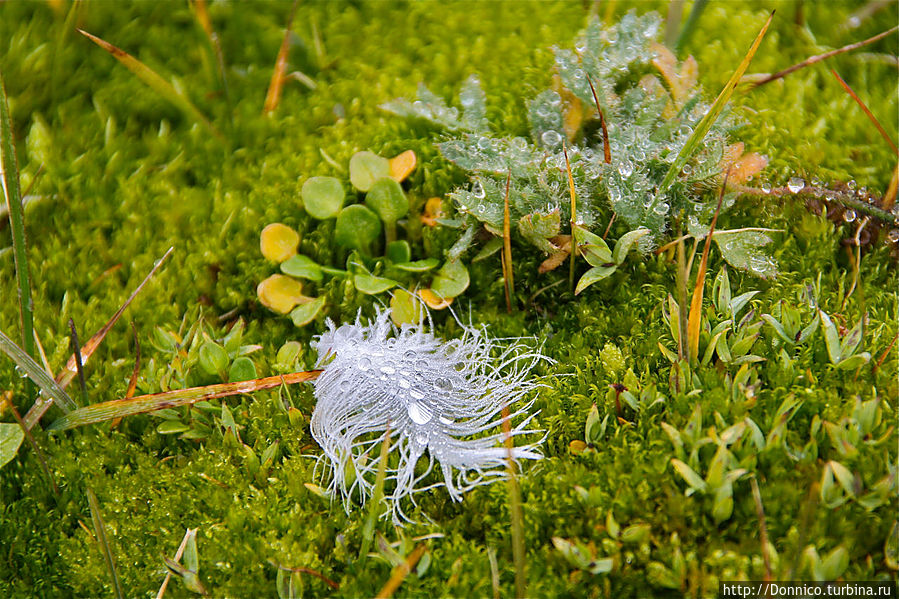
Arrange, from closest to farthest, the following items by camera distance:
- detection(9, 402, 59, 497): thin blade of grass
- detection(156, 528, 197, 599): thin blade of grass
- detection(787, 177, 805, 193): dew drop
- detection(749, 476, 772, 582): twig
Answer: detection(749, 476, 772, 582): twig < detection(156, 528, 197, 599): thin blade of grass < detection(9, 402, 59, 497): thin blade of grass < detection(787, 177, 805, 193): dew drop

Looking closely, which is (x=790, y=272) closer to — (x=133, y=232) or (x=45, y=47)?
(x=133, y=232)

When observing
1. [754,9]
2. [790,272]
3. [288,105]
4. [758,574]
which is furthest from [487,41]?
[758,574]

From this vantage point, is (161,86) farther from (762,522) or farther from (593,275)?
(762,522)

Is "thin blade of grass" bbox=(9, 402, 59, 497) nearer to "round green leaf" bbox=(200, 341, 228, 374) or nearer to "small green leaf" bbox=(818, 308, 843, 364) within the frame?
"round green leaf" bbox=(200, 341, 228, 374)

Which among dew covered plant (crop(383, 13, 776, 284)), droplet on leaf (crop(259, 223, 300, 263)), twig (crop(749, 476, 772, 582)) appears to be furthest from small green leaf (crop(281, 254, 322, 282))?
twig (crop(749, 476, 772, 582))

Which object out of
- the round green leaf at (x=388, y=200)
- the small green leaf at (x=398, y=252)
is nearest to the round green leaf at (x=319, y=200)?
the round green leaf at (x=388, y=200)

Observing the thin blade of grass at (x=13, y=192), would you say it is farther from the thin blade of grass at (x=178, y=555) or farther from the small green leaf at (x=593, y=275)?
the small green leaf at (x=593, y=275)

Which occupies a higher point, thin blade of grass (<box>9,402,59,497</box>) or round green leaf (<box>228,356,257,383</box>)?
round green leaf (<box>228,356,257,383</box>)
